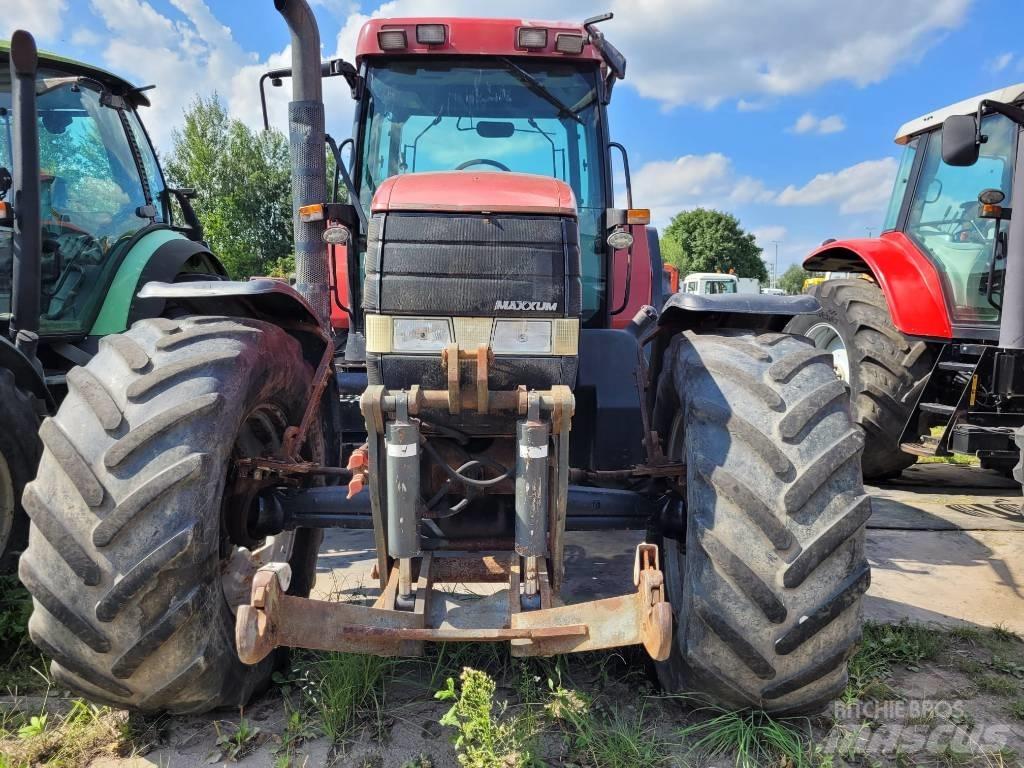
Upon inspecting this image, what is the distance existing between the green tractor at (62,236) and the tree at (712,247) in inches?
1798

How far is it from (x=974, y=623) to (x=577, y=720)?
2112 mm

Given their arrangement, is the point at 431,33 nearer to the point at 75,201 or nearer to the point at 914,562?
the point at 75,201

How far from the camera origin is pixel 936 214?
5449mm

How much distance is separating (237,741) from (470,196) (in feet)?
6.01

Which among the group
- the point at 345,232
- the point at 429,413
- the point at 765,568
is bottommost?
the point at 765,568

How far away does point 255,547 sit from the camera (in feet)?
9.26

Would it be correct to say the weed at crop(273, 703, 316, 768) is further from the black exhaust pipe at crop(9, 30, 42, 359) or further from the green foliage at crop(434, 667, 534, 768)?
the black exhaust pipe at crop(9, 30, 42, 359)

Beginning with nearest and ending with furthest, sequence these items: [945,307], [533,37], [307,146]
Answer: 1. [533,37]
2. [307,146]
3. [945,307]

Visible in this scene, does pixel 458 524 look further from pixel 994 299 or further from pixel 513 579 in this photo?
pixel 994 299

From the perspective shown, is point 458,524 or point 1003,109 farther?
point 1003,109

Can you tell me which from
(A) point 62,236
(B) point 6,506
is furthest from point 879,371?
(A) point 62,236

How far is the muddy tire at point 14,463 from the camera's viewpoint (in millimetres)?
2883

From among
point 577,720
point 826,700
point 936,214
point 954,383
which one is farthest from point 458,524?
point 936,214

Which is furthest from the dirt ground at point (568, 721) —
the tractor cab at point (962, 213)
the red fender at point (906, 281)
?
the tractor cab at point (962, 213)
